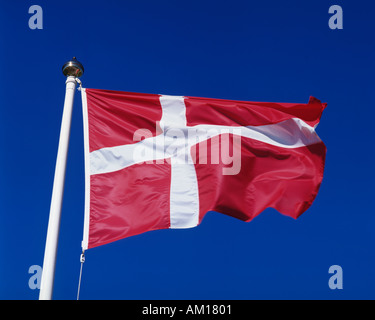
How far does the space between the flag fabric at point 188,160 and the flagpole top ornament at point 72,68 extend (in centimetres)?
36

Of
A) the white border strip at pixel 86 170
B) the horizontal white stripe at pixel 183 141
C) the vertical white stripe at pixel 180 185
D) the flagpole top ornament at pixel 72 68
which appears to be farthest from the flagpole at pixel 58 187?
the vertical white stripe at pixel 180 185

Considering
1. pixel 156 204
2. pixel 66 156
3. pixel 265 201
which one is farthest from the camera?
pixel 265 201

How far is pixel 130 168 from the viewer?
8.32 meters

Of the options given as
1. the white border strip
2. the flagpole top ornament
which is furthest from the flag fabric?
the flagpole top ornament

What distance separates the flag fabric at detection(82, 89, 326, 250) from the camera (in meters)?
7.96

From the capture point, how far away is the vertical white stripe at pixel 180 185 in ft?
26.9

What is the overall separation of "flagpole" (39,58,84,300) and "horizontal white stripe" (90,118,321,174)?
68 cm

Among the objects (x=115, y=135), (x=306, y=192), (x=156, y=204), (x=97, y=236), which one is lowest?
(x=97, y=236)

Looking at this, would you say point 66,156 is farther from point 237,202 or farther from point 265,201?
point 265,201

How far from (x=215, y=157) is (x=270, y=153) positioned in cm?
115

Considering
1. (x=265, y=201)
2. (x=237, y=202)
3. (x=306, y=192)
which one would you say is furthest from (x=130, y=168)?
(x=306, y=192)

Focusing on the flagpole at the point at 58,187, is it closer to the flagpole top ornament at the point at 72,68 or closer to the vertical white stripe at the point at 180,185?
the flagpole top ornament at the point at 72,68

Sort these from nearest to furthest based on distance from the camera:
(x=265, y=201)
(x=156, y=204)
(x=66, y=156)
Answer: (x=66, y=156)
(x=156, y=204)
(x=265, y=201)

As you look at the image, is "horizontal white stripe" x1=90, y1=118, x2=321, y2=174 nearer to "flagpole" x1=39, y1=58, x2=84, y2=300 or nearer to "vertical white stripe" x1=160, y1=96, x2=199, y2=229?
"vertical white stripe" x1=160, y1=96, x2=199, y2=229
